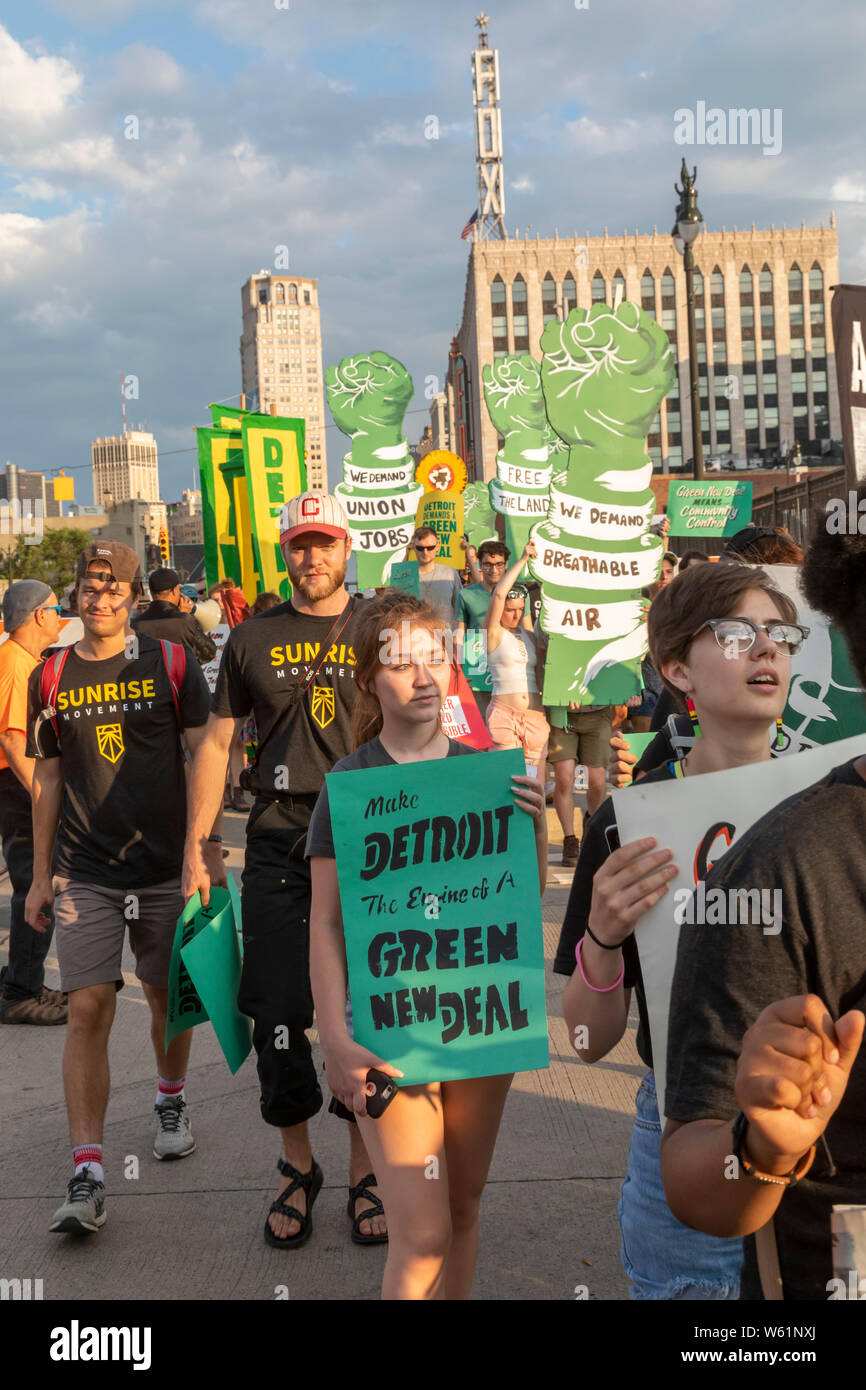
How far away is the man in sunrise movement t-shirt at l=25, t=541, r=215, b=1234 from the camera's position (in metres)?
4.12

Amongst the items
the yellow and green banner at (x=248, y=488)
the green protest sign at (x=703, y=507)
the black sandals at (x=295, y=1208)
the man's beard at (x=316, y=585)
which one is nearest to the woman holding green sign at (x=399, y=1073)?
the man's beard at (x=316, y=585)

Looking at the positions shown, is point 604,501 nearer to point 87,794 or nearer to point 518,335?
point 87,794

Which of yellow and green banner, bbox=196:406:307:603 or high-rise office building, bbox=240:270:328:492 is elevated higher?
high-rise office building, bbox=240:270:328:492

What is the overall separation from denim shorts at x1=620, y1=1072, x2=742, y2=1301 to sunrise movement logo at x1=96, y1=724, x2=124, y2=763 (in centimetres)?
250

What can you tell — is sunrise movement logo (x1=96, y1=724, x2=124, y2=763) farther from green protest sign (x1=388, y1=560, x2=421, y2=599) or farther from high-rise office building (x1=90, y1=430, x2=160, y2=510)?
high-rise office building (x1=90, y1=430, x2=160, y2=510)

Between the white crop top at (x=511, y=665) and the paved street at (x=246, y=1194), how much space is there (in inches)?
120

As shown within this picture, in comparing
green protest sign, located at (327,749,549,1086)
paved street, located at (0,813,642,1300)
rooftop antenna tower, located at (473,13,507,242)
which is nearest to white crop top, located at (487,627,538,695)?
paved street, located at (0,813,642,1300)

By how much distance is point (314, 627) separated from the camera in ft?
13.3

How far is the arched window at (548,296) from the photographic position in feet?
343

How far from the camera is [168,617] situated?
974 cm

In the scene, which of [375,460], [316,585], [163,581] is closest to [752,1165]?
[316,585]

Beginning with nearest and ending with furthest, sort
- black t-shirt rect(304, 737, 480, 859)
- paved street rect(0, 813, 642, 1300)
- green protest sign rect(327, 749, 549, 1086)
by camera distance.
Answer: green protest sign rect(327, 749, 549, 1086)
black t-shirt rect(304, 737, 480, 859)
paved street rect(0, 813, 642, 1300)

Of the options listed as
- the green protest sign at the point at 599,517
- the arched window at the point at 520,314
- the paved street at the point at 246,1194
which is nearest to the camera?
the paved street at the point at 246,1194

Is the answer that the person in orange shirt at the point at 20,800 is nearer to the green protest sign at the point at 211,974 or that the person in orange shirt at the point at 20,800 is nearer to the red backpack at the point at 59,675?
the red backpack at the point at 59,675
